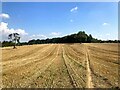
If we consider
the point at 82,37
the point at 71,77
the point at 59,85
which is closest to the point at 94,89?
the point at 59,85

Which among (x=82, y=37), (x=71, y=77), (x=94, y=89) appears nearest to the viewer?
(x=94, y=89)

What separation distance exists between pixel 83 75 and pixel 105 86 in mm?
3368

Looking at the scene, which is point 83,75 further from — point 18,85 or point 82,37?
point 82,37

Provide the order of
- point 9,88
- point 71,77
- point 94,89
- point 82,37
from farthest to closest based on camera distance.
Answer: point 82,37 < point 71,77 < point 9,88 < point 94,89

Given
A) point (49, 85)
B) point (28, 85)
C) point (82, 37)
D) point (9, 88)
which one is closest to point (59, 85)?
point (49, 85)

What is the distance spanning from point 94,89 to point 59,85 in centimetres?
196

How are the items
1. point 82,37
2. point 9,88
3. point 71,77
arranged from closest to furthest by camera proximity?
point 9,88 → point 71,77 → point 82,37

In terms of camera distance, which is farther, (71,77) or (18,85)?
(71,77)

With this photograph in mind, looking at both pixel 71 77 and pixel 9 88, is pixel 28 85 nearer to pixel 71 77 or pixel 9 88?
pixel 9 88

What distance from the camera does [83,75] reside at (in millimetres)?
15711

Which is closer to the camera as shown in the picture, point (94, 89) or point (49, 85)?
point (94, 89)

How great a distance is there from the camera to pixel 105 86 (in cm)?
1245

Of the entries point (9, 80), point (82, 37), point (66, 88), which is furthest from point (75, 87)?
point (82, 37)

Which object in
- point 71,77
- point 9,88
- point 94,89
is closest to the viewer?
point 94,89
